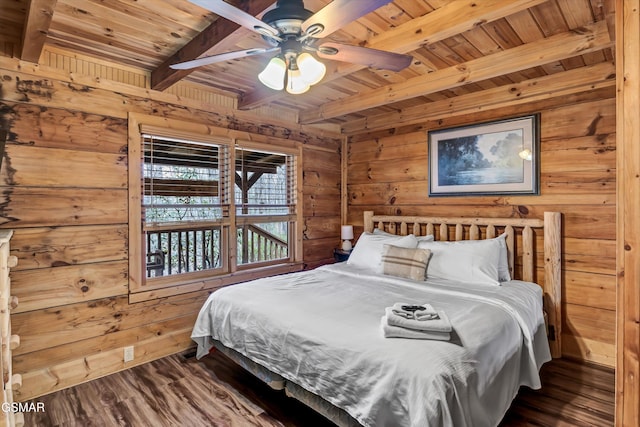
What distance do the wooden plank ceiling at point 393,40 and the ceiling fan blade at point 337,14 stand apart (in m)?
0.27

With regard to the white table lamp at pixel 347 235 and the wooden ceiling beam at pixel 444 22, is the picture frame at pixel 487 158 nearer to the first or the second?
the white table lamp at pixel 347 235

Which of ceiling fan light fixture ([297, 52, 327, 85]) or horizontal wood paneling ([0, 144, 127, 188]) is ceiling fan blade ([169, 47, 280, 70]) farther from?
horizontal wood paneling ([0, 144, 127, 188])

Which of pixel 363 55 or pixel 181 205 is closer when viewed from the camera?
pixel 363 55

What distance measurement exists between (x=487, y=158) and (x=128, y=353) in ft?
12.3

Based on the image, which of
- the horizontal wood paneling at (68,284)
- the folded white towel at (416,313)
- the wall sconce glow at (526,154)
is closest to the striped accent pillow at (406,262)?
the folded white towel at (416,313)

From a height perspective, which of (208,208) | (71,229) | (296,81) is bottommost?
(71,229)

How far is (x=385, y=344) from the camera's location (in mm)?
1676

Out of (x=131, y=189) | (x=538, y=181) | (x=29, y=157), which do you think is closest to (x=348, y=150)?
(x=538, y=181)

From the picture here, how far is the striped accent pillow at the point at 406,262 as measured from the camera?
3000 mm

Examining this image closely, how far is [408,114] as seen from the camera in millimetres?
3818

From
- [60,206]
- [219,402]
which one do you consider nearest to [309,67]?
[60,206]

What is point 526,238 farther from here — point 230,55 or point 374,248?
point 230,55

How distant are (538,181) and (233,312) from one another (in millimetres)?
2909

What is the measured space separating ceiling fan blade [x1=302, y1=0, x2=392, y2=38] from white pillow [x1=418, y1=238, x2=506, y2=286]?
87.3 inches
